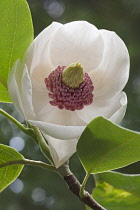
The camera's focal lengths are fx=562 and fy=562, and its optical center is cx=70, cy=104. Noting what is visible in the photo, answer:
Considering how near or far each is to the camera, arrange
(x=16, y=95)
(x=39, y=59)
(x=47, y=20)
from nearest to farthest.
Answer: (x=16, y=95) → (x=39, y=59) → (x=47, y=20)

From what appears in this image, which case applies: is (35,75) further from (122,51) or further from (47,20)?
(47,20)

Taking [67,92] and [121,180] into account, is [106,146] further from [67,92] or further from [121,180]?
[121,180]

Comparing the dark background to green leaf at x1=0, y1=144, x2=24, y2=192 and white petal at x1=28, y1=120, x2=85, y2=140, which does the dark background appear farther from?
white petal at x1=28, y1=120, x2=85, y2=140

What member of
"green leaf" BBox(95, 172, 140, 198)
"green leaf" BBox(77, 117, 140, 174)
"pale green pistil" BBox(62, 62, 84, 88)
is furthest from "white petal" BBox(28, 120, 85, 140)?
"green leaf" BBox(95, 172, 140, 198)


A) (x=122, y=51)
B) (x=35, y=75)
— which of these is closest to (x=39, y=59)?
(x=35, y=75)

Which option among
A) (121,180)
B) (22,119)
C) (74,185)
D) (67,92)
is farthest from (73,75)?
(22,119)

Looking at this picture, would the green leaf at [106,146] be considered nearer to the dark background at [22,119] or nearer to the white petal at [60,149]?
the white petal at [60,149]
